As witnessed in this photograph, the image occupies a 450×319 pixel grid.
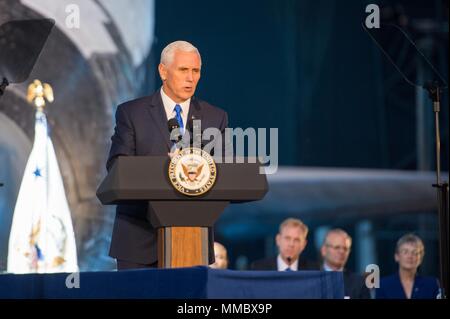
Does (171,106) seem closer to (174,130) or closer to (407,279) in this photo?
(174,130)

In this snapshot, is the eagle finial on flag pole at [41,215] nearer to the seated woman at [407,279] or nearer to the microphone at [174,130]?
the seated woman at [407,279]

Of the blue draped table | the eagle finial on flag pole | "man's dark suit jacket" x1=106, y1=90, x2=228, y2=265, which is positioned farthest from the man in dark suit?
the eagle finial on flag pole

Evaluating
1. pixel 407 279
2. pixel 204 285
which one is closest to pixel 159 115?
pixel 204 285

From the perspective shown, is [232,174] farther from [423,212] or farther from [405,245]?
[423,212]

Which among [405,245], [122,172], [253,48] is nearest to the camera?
[122,172]

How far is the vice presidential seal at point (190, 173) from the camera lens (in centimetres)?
326

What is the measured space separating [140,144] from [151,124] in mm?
87

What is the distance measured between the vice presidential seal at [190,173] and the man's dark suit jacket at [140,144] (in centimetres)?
28

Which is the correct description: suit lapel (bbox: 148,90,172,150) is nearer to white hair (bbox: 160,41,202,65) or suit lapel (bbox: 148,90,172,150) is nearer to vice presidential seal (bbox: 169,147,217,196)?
white hair (bbox: 160,41,202,65)

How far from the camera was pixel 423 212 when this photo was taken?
27.0 feet

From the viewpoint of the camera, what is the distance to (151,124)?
11.9 feet

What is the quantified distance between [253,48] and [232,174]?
149 inches
